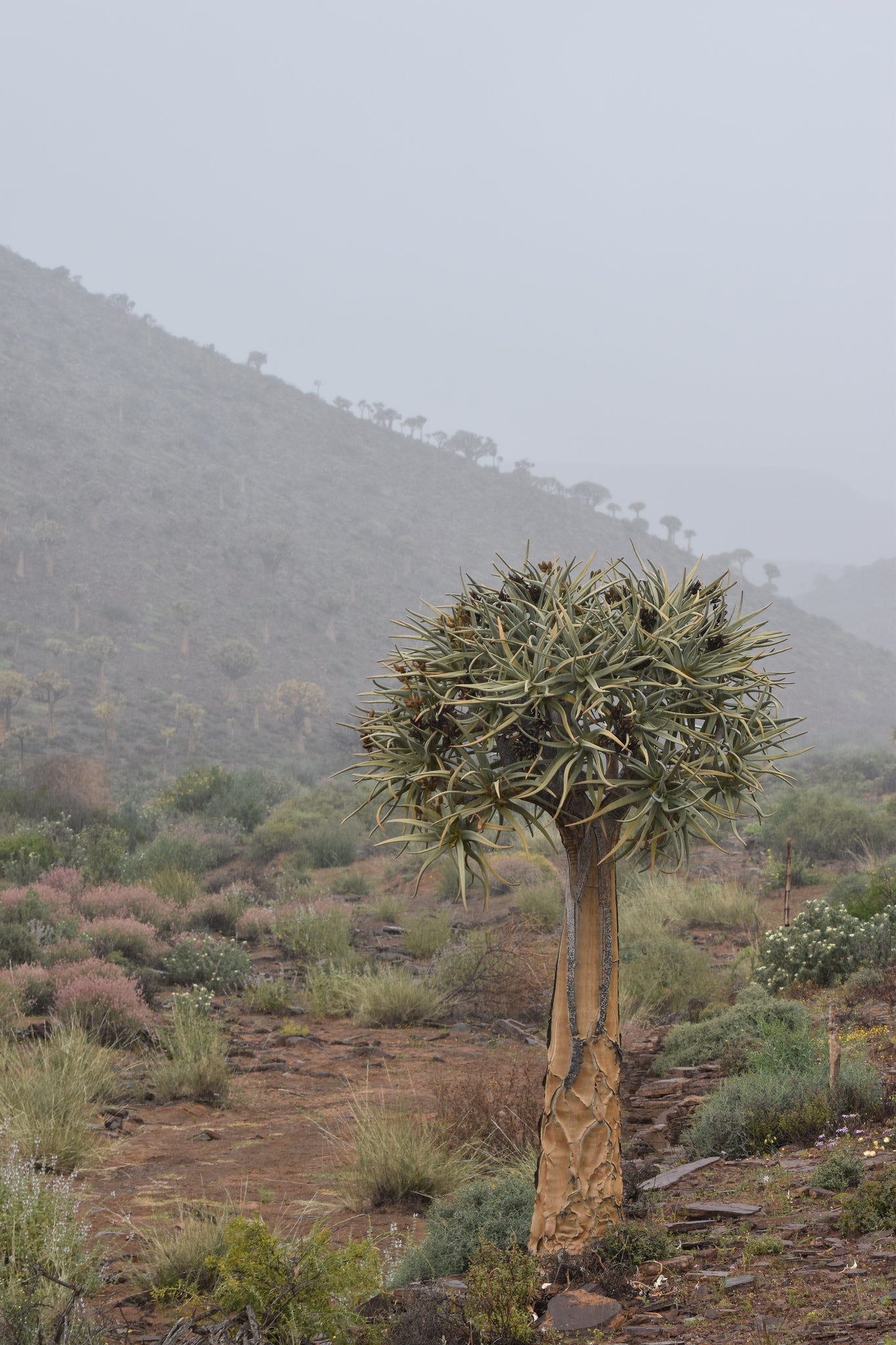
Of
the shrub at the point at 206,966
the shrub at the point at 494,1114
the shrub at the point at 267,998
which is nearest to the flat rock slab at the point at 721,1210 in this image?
the shrub at the point at 494,1114

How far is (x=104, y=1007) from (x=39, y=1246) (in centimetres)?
477

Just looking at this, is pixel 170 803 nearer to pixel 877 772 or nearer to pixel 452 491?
pixel 877 772

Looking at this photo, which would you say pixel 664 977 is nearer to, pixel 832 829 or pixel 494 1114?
pixel 494 1114

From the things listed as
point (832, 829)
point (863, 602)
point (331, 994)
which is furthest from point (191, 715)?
point (863, 602)

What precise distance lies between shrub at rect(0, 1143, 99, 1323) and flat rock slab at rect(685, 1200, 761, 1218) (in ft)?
8.24

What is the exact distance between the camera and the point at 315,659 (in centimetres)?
5669

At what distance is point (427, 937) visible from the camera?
1313 centimetres

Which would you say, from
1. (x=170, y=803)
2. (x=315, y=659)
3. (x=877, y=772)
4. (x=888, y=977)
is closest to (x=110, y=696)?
(x=315, y=659)

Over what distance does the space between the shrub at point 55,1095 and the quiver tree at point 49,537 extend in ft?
160

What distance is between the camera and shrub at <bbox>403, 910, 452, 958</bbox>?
42.7 feet

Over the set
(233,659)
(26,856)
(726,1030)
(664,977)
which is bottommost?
(26,856)

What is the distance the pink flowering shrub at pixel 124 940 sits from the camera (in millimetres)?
11320

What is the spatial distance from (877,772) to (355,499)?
51843 mm

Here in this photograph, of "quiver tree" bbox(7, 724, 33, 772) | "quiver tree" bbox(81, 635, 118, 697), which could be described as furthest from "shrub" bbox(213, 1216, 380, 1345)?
"quiver tree" bbox(81, 635, 118, 697)
